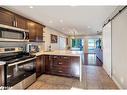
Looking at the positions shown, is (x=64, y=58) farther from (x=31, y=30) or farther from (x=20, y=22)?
(x=20, y=22)

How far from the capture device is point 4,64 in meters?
2.55

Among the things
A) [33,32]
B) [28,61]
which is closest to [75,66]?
[28,61]

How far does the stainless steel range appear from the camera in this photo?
8.71 feet

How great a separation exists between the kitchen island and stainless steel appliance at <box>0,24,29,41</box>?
871mm

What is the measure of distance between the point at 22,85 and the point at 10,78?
518 millimetres

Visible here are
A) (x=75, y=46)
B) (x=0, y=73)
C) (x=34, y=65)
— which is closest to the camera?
(x=0, y=73)

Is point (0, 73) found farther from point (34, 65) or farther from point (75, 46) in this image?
point (75, 46)

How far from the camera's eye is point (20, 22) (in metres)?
3.67

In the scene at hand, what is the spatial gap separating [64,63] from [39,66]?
960 millimetres

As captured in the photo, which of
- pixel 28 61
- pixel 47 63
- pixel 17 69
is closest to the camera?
pixel 17 69

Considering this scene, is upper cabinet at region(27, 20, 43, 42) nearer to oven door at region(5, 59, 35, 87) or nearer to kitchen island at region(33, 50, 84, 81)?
kitchen island at region(33, 50, 84, 81)

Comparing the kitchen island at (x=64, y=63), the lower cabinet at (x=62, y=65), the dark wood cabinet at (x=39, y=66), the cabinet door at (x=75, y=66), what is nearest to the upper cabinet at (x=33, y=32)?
the kitchen island at (x=64, y=63)

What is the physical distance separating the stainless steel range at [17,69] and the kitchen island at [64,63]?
756 millimetres
